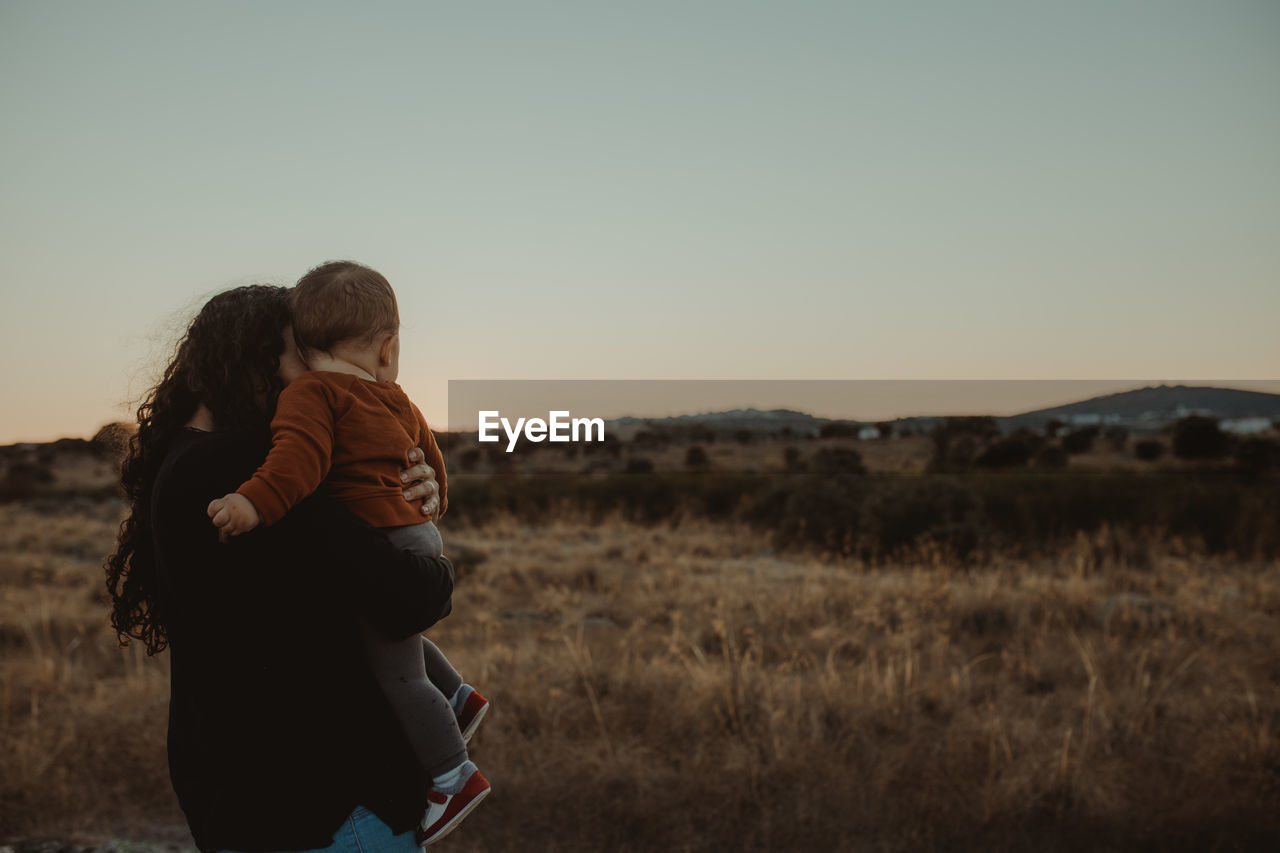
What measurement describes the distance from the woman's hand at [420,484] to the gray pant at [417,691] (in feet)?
0.22

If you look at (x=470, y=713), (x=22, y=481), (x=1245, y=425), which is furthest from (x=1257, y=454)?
(x=22, y=481)

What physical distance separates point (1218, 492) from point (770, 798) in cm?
1607

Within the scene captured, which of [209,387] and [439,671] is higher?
[209,387]

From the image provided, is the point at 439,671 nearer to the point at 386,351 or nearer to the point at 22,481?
the point at 386,351

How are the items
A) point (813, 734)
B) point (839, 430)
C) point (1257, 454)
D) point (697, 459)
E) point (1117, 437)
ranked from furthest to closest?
point (839, 430), point (1117, 437), point (697, 459), point (1257, 454), point (813, 734)

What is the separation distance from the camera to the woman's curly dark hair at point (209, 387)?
5.70ft

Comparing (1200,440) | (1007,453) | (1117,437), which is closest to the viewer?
(1200,440)

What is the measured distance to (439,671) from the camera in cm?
205

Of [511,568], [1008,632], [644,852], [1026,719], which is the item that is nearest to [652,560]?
[511,568]

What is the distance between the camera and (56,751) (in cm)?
460

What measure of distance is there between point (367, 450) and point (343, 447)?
5 centimetres

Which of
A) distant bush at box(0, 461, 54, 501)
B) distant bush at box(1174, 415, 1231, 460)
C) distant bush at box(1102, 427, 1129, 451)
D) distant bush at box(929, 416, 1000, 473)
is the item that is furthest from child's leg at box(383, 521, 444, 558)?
distant bush at box(1102, 427, 1129, 451)

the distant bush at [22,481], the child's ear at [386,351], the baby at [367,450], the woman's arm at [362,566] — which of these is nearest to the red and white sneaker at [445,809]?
the baby at [367,450]

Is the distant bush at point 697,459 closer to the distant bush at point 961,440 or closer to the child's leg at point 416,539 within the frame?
the distant bush at point 961,440
